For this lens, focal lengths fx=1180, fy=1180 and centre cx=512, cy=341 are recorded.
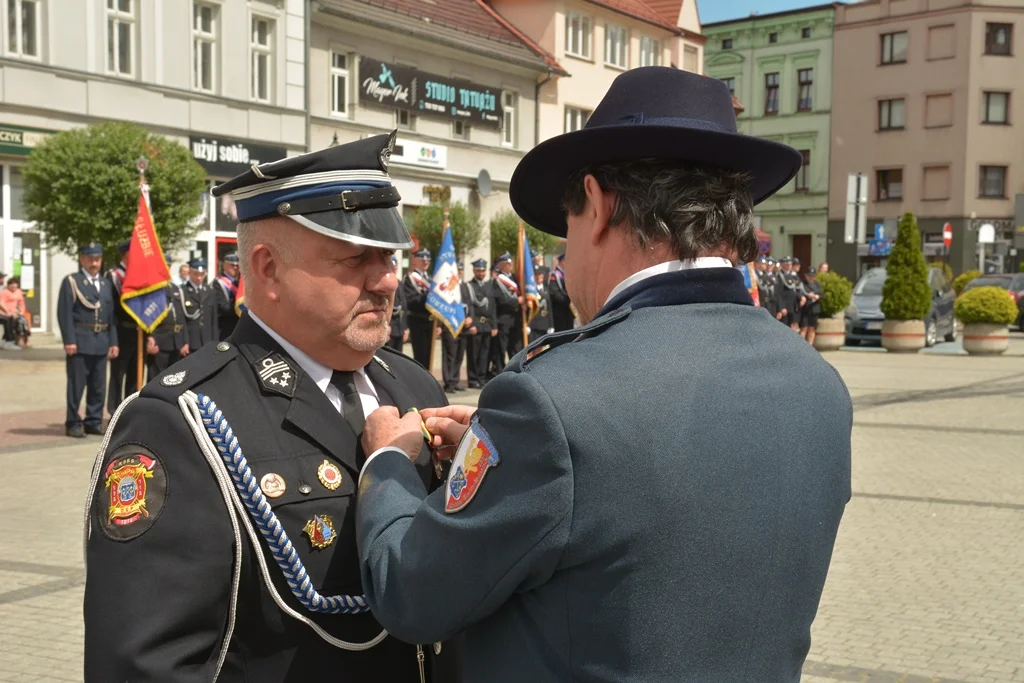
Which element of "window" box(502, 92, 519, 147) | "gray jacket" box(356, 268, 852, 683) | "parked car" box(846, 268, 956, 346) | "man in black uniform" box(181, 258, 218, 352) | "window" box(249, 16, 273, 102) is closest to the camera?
"gray jacket" box(356, 268, 852, 683)

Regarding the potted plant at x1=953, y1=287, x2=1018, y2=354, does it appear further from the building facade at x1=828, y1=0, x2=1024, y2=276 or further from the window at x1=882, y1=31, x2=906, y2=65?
the window at x1=882, y1=31, x2=906, y2=65

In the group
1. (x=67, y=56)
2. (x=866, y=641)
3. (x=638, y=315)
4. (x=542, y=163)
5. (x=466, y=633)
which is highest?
(x=67, y=56)

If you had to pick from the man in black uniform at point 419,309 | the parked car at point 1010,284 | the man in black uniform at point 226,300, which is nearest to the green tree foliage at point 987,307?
the parked car at point 1010,284

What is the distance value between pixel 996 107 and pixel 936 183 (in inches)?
162

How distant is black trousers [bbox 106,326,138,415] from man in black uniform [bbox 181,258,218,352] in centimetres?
70

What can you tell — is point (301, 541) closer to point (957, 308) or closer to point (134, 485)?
point (134, 485)

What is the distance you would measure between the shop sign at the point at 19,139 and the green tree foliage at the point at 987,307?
1936 centimetres

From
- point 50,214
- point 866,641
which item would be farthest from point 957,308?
point 866,641

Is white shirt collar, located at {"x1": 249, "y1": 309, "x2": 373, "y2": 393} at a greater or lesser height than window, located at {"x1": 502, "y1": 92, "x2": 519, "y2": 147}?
lesser

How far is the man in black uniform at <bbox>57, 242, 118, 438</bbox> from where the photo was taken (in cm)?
1230

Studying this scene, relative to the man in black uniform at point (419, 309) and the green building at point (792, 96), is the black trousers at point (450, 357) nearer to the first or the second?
the man in black uniform at point (419, 309)

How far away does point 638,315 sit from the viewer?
1.89 m

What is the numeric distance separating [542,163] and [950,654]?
4.34m

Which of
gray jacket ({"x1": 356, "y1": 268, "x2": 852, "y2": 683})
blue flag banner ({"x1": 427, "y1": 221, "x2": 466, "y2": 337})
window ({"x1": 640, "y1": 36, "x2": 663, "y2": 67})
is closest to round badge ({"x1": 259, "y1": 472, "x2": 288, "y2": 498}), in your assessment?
gray jacket ({"x1": 356, "y1": 268, "x2": 852, "y2": 683})
